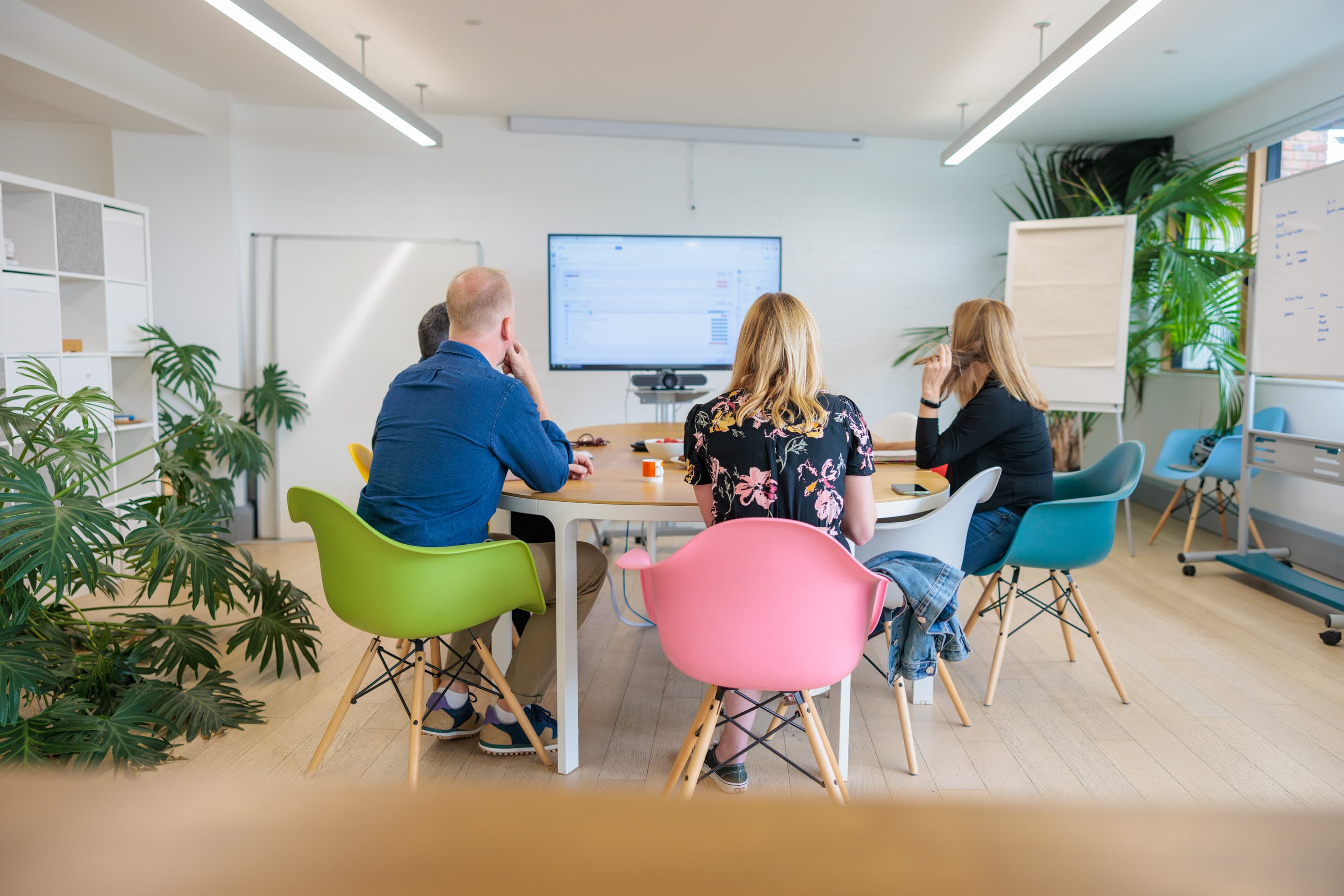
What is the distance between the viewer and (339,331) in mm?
5699

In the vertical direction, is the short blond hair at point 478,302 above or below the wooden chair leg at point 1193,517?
above

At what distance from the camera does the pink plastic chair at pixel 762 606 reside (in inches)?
67.5

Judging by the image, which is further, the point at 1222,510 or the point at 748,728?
the point at 1222,510

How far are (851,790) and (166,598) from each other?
3.40 meters

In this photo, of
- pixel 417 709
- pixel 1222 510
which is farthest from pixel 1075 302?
pixel 417 709

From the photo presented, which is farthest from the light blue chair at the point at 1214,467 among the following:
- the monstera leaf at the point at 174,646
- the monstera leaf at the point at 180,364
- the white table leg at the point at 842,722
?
the monstera leaf at the point at 180,364

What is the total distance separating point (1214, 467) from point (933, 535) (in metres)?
3.32

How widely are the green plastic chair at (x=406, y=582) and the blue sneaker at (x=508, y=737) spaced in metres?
0.28

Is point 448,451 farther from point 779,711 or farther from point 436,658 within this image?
point 779,711

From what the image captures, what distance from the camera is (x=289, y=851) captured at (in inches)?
5.7

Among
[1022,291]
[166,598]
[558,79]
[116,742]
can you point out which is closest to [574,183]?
[558,79]

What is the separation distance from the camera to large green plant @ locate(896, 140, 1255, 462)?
504 cm

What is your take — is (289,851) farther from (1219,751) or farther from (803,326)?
(1219,751)

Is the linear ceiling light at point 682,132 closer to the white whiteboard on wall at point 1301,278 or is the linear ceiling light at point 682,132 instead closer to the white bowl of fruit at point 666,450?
the white whiteboard on wall at point 1301,278
